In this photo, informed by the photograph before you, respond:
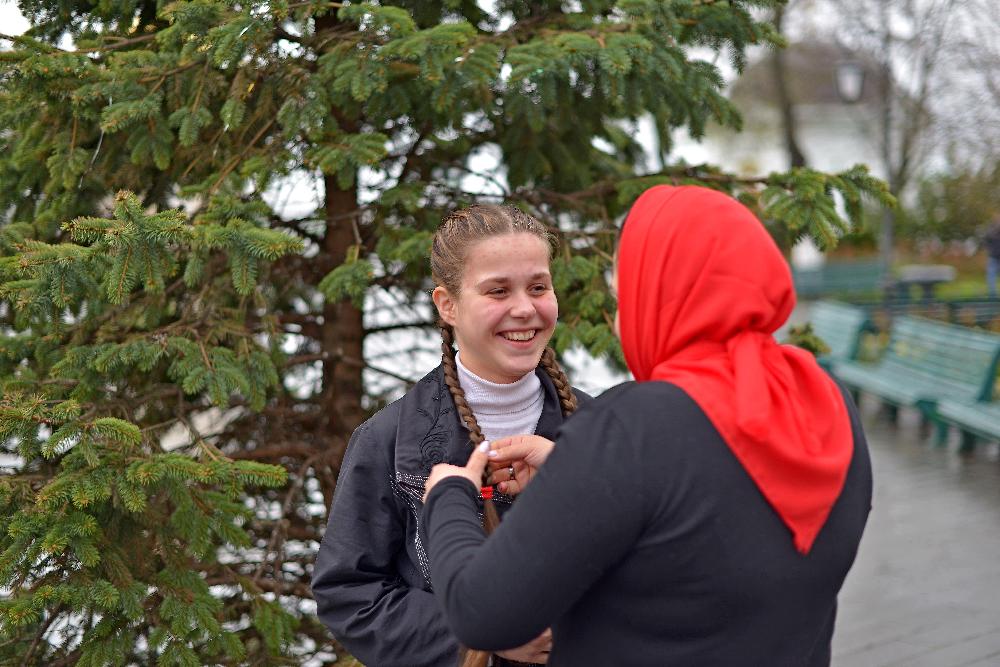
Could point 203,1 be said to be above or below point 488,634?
above

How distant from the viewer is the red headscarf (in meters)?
1.61

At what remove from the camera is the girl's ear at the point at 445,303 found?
229 centimetres

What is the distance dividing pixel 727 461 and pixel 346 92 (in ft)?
8.17

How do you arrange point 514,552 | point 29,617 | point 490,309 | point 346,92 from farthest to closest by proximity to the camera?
point 346,92 → point 29,617 → point 490,309 → point 514,552

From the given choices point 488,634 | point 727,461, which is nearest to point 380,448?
point 488,634

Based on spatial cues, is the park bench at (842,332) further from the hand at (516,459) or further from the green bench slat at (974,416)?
the hand at (516,459)

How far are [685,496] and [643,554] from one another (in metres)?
0.12

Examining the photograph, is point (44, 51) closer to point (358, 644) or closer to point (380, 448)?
point (380, 448)

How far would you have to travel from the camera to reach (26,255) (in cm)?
306

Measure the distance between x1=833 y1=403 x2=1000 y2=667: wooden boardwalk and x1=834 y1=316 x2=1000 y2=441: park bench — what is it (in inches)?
20.4

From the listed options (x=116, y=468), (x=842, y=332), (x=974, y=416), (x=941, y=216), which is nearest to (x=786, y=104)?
(x=941, y=216)

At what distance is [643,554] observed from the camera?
1626mm

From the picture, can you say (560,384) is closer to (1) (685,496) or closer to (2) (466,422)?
(2) (466,422)

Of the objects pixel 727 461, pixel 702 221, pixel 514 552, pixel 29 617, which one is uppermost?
pixel 702 221
